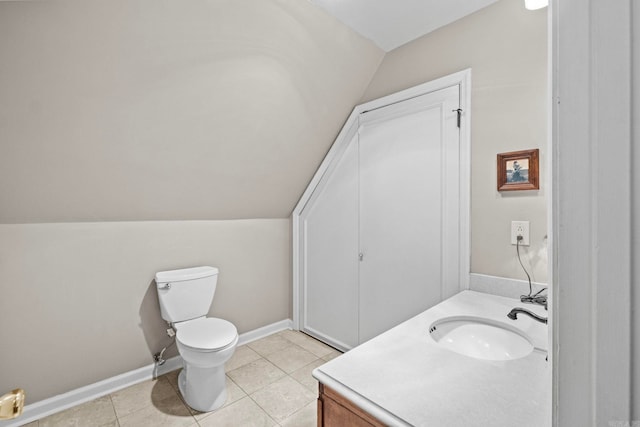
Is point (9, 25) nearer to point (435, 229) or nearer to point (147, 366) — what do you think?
point (147, 366)

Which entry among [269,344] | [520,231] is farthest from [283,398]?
[520,231]

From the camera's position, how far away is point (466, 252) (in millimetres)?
1772

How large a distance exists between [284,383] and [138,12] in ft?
7.42

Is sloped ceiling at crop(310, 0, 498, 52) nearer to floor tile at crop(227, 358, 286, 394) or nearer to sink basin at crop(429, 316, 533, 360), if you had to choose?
sink basin at crop(429, 316, 533, 360)

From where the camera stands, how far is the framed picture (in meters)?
1.54

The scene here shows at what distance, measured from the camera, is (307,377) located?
2152mm

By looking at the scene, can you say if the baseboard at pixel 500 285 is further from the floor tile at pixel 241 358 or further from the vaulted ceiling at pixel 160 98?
the floor tile at pixel 241 358

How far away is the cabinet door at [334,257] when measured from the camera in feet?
7.80

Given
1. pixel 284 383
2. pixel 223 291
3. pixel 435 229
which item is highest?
pixel 435 229

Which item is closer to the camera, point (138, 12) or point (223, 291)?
point (138, 12)

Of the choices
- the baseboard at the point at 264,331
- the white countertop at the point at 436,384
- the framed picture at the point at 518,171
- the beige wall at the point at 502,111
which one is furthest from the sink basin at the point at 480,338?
the baseboard at the point at 264,331

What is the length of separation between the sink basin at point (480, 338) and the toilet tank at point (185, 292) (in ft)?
5.30

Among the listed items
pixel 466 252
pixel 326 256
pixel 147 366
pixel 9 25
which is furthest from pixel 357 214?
pixel 9 25

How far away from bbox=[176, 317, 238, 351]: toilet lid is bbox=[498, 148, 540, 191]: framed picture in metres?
1.81
